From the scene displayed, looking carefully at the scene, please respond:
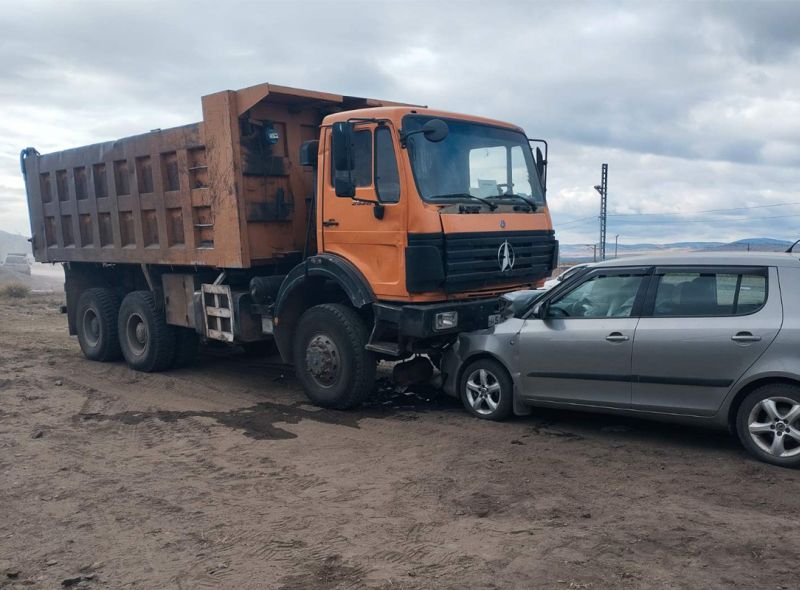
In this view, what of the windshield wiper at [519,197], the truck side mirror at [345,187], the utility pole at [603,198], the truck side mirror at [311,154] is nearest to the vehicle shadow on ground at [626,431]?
the windshield wiper at [519,197]

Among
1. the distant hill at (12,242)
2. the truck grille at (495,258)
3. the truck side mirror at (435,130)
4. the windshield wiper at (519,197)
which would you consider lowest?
the distant hill at (12,242)

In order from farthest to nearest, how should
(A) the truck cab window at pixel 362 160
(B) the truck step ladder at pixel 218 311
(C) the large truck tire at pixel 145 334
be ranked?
1. (C) the large truck tire at pixel 145 334
2. (B) the truck step ladder at pixel 218 311
3. (A) the truck cab window at pixel 362 160

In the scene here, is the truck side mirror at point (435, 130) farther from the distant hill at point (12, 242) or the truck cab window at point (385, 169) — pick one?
the distant hill at point (12, 242)

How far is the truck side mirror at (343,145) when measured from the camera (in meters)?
6.75

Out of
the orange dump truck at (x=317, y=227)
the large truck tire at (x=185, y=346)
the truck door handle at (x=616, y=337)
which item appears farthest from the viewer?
the large truck tire at (x=185, y=346)

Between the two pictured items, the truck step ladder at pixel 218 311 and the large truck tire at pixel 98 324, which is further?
the large truck tire at pixel 98 324

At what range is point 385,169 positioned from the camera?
22.0 feet

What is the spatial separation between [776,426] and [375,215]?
377 cm

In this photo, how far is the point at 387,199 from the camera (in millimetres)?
6672

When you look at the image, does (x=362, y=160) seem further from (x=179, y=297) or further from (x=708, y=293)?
(x=179, y=297)

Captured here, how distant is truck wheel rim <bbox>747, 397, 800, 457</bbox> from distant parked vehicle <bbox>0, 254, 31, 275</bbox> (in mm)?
49181

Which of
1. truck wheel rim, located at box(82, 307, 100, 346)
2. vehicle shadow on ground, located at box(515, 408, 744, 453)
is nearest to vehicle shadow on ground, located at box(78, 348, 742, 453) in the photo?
vehicle shadow on ground, located at box(515, 408, 744, 453)

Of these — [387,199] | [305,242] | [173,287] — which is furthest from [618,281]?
[173,287]

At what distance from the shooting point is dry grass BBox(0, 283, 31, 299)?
2288 cm
